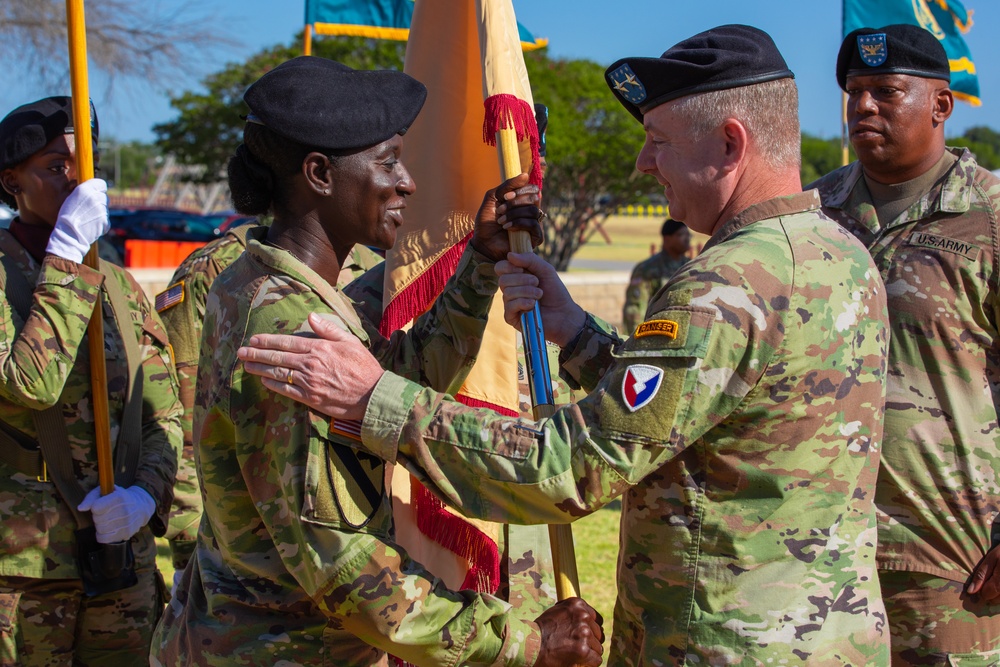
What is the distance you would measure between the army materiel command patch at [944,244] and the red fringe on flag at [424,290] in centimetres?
151

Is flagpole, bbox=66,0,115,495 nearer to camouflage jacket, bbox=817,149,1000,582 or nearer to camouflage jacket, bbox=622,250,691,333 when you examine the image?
camouflage jacket, bbox=817,149,1000,582

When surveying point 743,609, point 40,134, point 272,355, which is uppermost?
point 40,134

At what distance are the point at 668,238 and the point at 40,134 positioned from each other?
21.7ft

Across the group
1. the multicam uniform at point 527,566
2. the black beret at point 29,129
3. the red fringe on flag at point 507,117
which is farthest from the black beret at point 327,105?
the black beret at point 29,129

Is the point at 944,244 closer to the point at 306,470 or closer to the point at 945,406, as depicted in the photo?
the point at 945,406

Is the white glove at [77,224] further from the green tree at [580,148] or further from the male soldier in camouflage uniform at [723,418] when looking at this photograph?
the green tree at [580,148]

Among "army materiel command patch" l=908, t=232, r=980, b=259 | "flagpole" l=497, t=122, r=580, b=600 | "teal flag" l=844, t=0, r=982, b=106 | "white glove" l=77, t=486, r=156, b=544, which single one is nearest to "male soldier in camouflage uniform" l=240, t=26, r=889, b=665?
"flagpole" l=497, t=122, r=580, b=600

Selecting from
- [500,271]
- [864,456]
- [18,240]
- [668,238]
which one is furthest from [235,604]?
[668,238]

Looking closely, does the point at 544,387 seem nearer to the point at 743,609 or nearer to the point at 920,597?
the point at 743,609

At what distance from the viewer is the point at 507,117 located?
114 inches

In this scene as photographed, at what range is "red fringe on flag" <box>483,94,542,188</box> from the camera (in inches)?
114

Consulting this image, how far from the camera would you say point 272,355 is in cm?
199

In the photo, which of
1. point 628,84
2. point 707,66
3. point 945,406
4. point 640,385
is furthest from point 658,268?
point 640,385

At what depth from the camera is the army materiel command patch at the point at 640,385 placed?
6.42 ft
